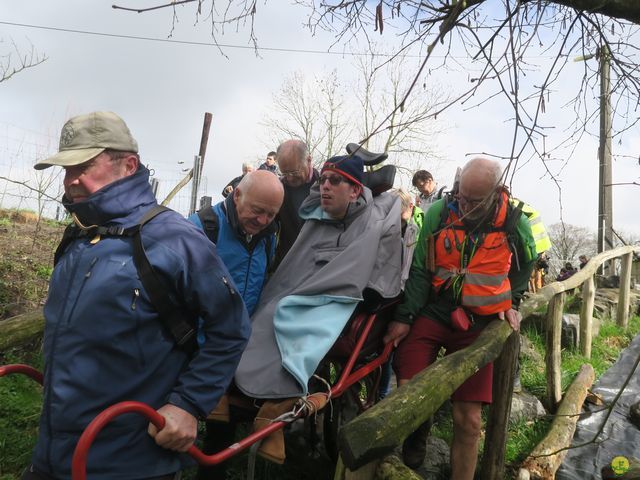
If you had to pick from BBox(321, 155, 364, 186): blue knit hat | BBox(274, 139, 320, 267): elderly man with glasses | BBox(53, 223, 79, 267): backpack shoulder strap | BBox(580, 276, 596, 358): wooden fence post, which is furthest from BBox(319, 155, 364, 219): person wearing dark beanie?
BBox(580, 276, 596, 358): wooden fence post

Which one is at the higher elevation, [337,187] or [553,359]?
[337,187]

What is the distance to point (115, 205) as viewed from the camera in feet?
5.07

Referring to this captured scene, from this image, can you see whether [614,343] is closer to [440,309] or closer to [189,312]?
[440,309]

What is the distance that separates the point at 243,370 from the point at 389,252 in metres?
1.14

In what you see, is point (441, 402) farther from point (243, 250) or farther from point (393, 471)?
point (243, 250)

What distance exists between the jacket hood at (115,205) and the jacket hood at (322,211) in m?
1.56

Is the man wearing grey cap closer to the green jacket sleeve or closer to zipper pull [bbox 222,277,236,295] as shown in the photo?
zipper pull [bbox 222,277,236,295]

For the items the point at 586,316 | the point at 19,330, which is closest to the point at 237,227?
the point at 19,330

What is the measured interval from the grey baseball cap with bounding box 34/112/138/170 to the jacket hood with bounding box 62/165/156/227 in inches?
4.3

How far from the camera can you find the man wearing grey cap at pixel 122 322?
1.45 m

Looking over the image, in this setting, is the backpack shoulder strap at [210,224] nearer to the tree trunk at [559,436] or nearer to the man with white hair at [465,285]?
the man with white hair at [465,285]

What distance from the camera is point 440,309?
300cm

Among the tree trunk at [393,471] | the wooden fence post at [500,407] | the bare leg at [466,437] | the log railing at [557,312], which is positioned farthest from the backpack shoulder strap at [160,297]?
the log railing at [557,312]

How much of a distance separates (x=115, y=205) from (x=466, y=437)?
2353 mm
